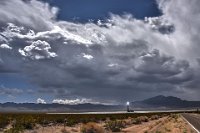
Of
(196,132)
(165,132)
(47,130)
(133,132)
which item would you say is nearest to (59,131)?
(47,130)

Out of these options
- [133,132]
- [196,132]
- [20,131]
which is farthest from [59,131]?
[196,132]

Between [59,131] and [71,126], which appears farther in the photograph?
[71,126]

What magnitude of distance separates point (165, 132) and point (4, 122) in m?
26.7

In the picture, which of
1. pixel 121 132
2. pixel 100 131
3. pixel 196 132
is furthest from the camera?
pixel 121 132

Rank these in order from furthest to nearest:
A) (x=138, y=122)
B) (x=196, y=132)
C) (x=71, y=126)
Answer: (x=138, y=122), (x=71, y=126), (x=196, y=132)

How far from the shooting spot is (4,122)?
55156 mm

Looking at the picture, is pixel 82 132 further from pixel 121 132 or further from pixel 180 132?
pixel 180 132

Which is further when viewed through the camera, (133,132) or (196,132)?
(133,132)

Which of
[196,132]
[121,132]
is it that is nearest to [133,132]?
[121,132]

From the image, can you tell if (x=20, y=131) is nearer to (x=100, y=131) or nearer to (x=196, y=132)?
(x=100, y=131)

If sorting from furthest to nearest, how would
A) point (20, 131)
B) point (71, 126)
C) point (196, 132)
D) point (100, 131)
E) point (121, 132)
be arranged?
point (71, 126) < point (121, 132) < point (20, 131) < point (100, 131) < point (196, 132)

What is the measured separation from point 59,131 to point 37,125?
5.35 metres

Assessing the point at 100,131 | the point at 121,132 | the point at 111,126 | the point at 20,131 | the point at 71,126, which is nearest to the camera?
the point at 100,131

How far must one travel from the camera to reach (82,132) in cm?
4219
